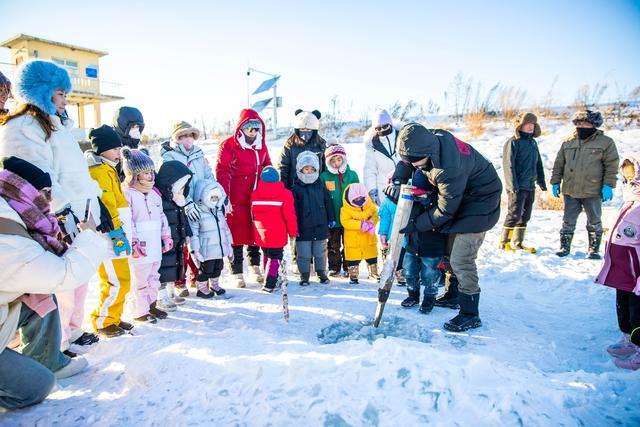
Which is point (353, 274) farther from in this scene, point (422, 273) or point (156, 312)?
point (156, 312)

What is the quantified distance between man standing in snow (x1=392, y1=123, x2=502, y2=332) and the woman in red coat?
2.08 metres

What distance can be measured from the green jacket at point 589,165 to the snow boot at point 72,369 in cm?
657

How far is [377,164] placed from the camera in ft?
17.7

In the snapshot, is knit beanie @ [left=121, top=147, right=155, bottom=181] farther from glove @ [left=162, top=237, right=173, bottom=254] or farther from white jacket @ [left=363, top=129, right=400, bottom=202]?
white jacket @ [left=363, top=129, right=400, bottom=202]

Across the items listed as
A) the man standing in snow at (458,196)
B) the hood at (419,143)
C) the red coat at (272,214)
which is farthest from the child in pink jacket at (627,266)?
the red coat at (272,214)

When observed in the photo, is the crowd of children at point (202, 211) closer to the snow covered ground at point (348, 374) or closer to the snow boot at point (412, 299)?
the snow boot at point (412, 299)

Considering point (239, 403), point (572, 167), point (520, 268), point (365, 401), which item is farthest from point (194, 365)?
point (572, 167)

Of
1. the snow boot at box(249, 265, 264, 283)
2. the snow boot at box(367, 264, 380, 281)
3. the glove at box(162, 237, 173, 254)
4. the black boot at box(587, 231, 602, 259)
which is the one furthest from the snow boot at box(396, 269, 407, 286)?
the black boot at box(587, 231, 602, 259)

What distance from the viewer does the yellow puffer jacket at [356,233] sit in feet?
16.0

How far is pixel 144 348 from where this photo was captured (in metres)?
3.10

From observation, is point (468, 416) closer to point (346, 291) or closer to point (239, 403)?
point (239, 403)

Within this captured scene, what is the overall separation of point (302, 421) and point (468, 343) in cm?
199

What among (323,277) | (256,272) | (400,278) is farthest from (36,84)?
(400,278)

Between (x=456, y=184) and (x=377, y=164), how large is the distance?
2.12 meters
